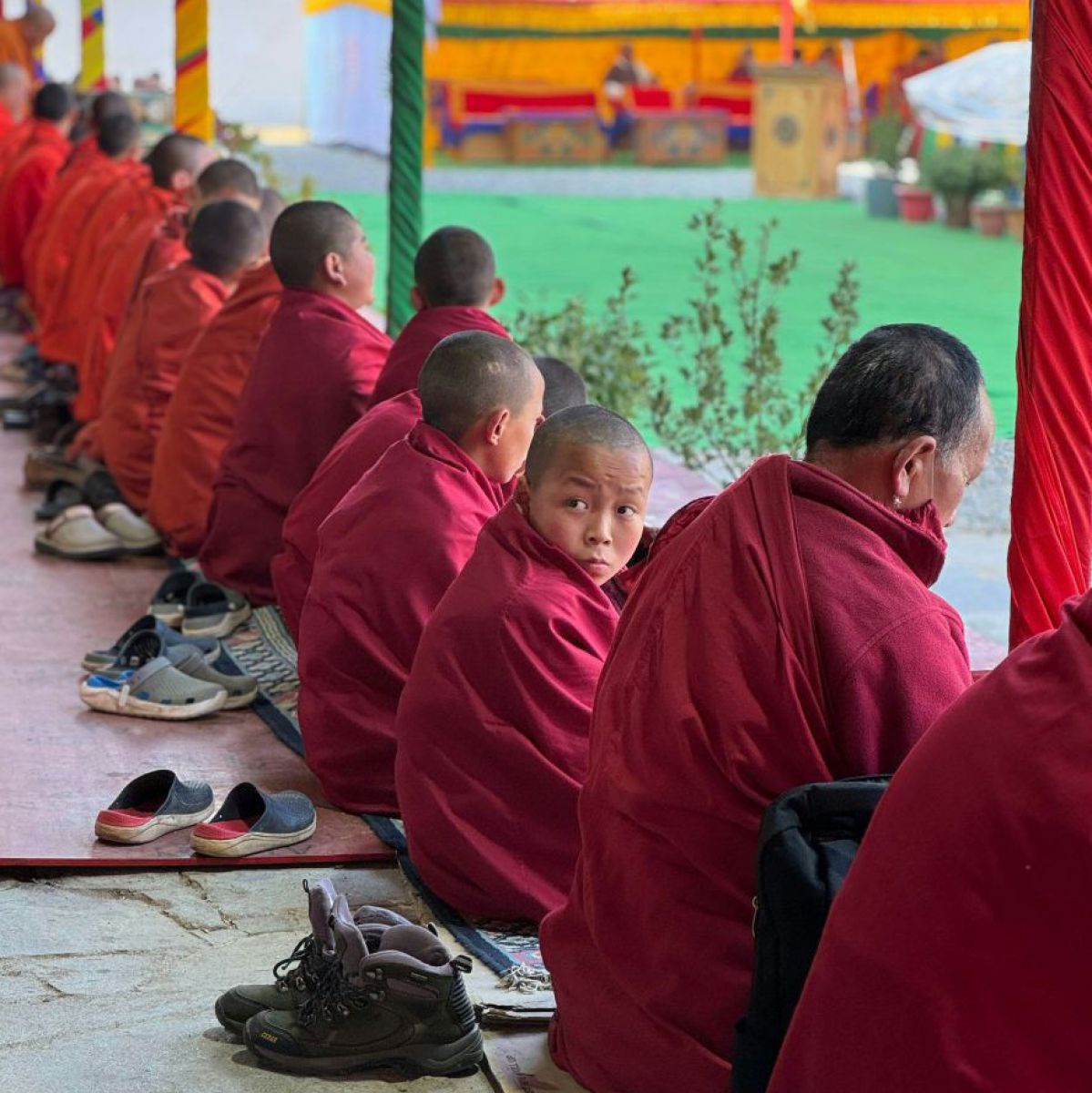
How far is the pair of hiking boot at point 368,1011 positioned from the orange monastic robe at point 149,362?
368 cm

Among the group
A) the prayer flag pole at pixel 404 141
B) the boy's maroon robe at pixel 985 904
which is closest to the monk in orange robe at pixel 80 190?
the prayer flag pole at pixel 404 141

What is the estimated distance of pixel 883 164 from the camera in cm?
1934

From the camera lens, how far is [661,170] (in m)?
22.1

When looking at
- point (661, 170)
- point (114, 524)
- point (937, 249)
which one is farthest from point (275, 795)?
point (661, 170)

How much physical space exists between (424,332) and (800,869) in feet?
8.87

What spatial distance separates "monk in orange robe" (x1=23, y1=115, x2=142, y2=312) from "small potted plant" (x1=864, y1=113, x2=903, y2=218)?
1002cm

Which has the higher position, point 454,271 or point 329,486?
point 454,271

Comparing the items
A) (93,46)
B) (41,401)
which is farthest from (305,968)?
(93,46)

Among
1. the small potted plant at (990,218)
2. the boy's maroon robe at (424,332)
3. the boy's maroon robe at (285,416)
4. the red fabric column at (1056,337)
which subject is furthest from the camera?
the small potted plant at (990,218)

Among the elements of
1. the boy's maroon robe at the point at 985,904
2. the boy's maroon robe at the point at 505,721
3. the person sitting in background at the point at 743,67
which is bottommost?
the boy's maroon robe at the point at 505,721

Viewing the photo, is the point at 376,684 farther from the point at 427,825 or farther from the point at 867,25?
the point at 867,25

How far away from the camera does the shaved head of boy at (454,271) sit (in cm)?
467

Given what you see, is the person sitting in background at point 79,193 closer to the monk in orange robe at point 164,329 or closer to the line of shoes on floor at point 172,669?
the monk in orange robe at point 164,329

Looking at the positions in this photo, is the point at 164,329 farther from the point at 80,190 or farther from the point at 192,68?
the point at 80,190
